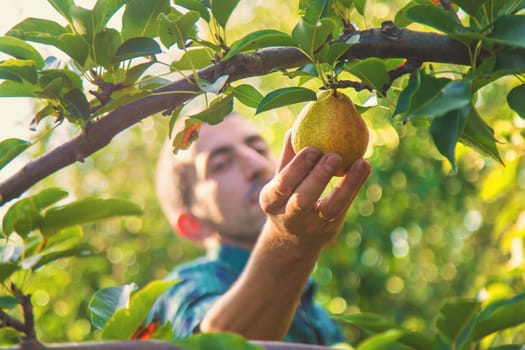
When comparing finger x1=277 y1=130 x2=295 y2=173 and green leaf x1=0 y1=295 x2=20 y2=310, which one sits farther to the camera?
finger x1=277 y1=130 x2=295 y2=173

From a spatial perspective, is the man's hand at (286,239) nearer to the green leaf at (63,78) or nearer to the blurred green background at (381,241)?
the green leaf at (63,78)

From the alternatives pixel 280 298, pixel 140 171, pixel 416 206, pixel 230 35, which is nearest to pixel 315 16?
pixel 280 298

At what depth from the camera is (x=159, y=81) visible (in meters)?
1.10

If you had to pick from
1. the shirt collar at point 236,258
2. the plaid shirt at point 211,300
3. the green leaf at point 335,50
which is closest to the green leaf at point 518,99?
the green leaf at point 335,50

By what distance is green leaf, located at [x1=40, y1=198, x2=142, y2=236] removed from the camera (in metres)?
1.14

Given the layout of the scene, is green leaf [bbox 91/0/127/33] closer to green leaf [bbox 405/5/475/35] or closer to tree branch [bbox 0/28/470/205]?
tree branch [bbox 0/28/470/205]

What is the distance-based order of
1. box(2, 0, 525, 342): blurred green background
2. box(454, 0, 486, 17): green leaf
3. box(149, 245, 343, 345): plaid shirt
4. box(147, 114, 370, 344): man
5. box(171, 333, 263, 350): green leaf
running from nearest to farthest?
box(171, 333, 263, 350): green leaf < box(454, 0, 486, 17): green leaf < box(147, 114, 370, 344): man < box(149, 245, 343, 345): plaid shirt < box(2, 0, 525, 342): blurred green background

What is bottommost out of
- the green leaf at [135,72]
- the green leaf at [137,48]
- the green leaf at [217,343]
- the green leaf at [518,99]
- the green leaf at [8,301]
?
the green leaf at [8,301]

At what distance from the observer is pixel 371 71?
993 millimetres

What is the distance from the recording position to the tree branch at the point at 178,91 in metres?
1.05

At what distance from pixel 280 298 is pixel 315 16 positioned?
914 mm

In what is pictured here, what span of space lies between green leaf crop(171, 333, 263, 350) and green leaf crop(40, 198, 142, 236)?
0.45 meters

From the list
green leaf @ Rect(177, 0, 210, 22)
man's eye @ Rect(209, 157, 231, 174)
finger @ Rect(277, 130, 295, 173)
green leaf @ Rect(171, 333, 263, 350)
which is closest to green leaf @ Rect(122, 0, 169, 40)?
green leaf @ Rect(177, 0, 210, 22)

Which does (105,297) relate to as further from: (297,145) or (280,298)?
(280,298)
